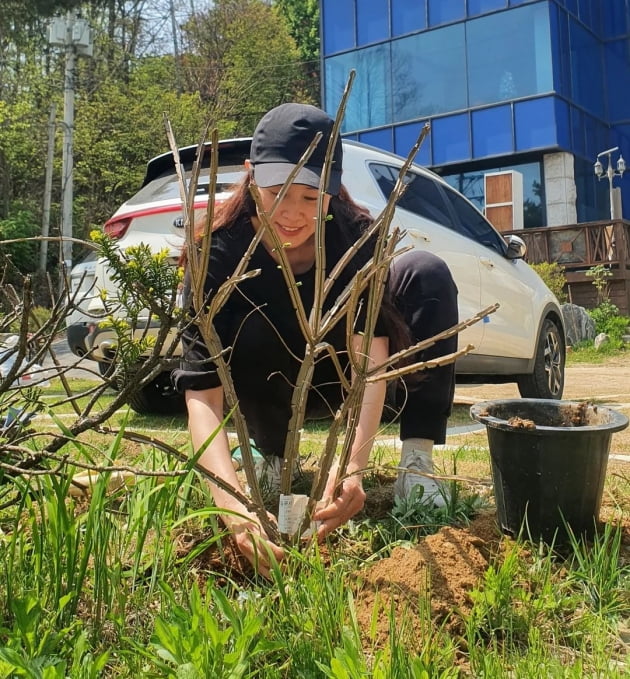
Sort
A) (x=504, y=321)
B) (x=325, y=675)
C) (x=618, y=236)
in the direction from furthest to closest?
(x=618, y=236) → (x=504, y=321) → (x=325, y=675)

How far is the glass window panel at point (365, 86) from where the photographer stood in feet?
68.9

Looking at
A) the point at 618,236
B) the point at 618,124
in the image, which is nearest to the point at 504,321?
the point at 618,236

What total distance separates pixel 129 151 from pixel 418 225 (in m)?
22.4

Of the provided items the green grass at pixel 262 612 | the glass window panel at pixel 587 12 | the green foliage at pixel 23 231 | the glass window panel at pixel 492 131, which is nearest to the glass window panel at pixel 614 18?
the glass window panel at pixel 587 12

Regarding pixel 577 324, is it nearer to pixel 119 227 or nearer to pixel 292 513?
pixel 119 227

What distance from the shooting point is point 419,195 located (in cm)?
496

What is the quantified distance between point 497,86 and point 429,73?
7.02 ft

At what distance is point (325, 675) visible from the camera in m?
1.20

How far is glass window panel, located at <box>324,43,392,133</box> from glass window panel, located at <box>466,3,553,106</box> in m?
2.53

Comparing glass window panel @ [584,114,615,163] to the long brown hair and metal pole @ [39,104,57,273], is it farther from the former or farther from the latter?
the long brown hair

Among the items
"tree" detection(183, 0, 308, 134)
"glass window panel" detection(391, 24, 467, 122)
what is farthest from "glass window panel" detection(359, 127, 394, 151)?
"tree" detection(183, 0, 308, 134)

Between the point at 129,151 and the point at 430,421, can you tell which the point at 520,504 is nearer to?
the point at 430,421

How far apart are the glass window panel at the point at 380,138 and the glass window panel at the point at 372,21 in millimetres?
2633

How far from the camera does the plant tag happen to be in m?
1.61
